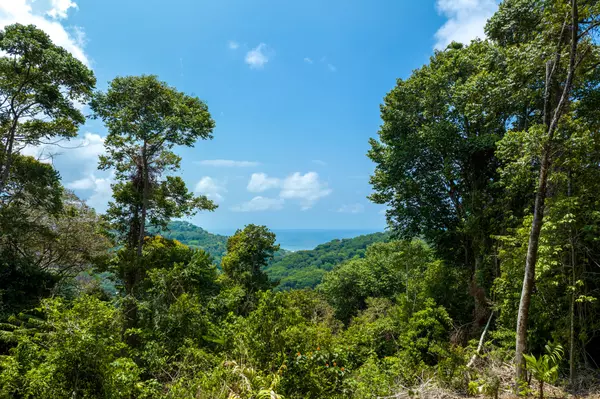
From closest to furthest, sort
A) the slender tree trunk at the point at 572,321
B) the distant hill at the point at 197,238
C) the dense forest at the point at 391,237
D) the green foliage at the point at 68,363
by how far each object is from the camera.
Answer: the green foliage at the point at 68,363 < the dense forest at the point at 391,237 < the slender tree trunk at the point at 572,321 < the distant hill at the point at 197,238

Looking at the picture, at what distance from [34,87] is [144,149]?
11.8ft

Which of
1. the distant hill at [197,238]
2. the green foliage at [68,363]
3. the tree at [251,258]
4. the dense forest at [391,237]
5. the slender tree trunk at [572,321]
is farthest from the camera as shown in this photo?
the distant hill at [197,238]

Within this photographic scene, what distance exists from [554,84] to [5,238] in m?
15.6

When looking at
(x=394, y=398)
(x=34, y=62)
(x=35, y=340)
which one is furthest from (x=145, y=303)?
(x=34, y=62)

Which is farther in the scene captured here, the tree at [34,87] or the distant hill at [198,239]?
the distant hill at [198,239]

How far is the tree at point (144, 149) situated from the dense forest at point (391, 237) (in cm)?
7

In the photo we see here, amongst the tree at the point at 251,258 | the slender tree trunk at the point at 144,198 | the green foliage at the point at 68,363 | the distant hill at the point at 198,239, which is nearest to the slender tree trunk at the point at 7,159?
the slender tree trunk at the point at 144,198

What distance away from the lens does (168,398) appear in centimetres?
439

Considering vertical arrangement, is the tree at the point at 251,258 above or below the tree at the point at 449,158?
below

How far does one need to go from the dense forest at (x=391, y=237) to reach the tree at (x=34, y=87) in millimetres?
56

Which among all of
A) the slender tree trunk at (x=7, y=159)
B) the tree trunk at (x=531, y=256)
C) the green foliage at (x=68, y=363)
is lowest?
the green foliage at (x=68, y=363)

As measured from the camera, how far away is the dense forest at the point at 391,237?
15.8 feet

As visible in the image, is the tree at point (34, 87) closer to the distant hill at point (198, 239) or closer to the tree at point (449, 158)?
the tree at point (449, 158)

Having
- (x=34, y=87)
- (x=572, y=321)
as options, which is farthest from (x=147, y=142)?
(x=572, y=321)
